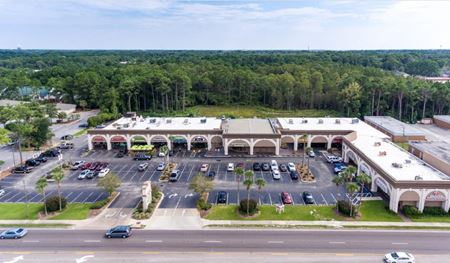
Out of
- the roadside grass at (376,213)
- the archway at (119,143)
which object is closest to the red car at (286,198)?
the roadside grass at (376,213)

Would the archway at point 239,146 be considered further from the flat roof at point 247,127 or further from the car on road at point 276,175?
the car on road at point 276,175

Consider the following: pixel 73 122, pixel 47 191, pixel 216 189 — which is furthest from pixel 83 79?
pixel 216 189

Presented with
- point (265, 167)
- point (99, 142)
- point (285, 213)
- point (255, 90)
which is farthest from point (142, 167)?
point (255, 90)

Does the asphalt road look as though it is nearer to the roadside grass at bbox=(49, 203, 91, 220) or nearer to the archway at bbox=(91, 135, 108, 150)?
the roadside grass at bbox=(49, 203, 91, 220)

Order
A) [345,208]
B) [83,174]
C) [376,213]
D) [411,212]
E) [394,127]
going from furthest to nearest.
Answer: [394,127] < [83,174] < [376,213] < [345,208] < [411,212]

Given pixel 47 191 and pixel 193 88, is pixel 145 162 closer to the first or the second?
pixel 47 191

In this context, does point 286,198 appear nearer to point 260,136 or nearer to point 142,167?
point 260,136

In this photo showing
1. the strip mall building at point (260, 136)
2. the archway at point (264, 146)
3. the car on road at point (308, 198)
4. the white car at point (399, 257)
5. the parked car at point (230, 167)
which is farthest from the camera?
the archway at point (264, 146)
